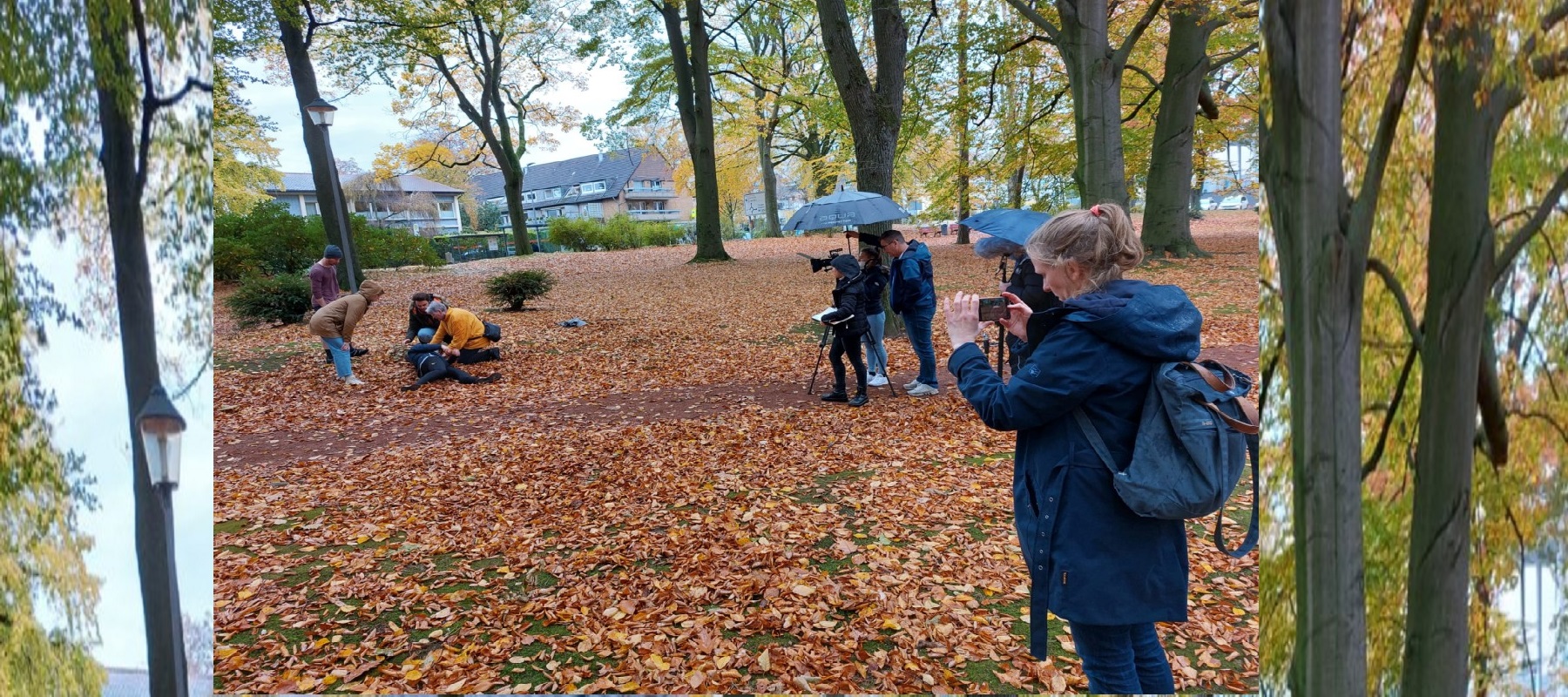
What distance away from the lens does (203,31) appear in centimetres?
173

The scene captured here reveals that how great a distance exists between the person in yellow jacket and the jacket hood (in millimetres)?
8579


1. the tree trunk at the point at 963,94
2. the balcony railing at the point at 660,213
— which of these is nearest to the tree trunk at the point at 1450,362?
the tree trunk at the point at 963,94

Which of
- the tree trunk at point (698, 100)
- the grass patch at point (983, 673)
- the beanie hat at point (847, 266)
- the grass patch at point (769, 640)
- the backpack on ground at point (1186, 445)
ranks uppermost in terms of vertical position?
the tree trunk at point (698, 100)

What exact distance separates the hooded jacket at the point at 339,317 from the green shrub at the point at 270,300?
3.67 metres

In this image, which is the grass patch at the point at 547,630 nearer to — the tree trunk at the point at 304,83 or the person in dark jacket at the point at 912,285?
the person in dark jacket at the point at 912,285

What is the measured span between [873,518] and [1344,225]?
3.39 metres

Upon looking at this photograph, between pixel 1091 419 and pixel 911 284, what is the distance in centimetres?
508

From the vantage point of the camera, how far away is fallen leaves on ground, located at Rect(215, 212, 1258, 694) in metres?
3.00

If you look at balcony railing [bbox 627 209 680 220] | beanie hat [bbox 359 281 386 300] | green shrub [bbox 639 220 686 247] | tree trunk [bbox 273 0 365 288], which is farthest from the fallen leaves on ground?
balcony railing [bbox 627 209 680 220]

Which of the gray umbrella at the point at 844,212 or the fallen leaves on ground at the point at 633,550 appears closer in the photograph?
Answer: the fallen leaves on ground at the point at 633,550

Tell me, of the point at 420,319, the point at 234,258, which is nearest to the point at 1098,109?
the point at 420,319

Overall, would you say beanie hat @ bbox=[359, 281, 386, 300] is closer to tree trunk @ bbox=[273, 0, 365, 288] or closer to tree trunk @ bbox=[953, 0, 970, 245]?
tree trunk @ bbox=[273, 0, 365, 288]

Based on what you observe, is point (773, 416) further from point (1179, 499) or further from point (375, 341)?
point (375, 341)

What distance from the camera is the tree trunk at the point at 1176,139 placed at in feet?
42.3
